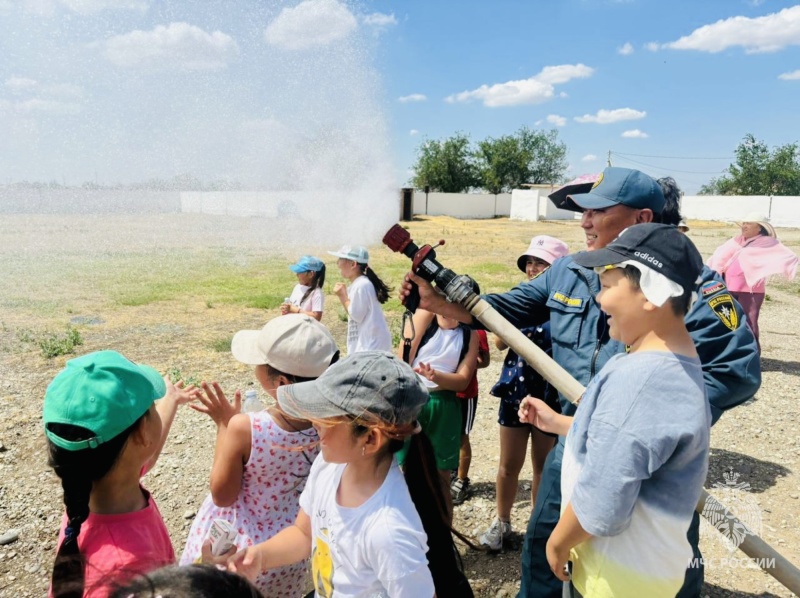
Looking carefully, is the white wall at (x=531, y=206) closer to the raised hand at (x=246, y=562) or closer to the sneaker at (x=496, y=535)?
the sneaker at (x=496, y=535)

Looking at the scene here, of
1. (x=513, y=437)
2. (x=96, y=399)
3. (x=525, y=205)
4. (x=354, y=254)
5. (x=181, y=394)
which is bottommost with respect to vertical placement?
(x=513, y=437)

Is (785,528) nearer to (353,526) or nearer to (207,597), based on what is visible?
(353,526)

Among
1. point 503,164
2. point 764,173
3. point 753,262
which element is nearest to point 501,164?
point 503,164

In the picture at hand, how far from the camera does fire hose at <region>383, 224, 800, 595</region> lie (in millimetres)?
2029

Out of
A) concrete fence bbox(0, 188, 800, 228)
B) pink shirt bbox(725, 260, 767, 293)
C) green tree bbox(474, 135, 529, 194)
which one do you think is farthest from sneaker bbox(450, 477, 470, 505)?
green tree bbox(474, 135, 529, 194)

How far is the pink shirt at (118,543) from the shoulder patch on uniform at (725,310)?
6.95ft

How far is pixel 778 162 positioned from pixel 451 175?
3612cm

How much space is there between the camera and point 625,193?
7.56ft

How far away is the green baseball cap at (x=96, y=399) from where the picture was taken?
64.7 inches

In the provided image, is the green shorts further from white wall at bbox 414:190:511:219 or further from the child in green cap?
→ white wall at bbox 414:190:511:219

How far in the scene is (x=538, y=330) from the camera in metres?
3.51

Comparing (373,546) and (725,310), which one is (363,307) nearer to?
(725,310)

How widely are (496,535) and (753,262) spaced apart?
5.83 meters

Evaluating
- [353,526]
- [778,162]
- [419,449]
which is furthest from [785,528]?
[778,162]
